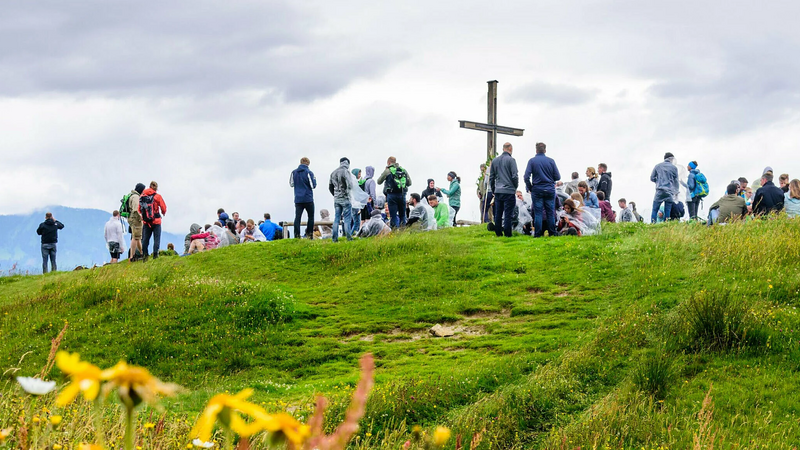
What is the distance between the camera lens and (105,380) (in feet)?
3.85

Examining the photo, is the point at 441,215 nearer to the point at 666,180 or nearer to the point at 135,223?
the point at 666,180

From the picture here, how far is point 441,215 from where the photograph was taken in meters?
25.0

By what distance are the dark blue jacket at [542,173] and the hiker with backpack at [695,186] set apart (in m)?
7.14

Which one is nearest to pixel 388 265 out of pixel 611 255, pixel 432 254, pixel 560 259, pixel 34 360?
pixel 432 254

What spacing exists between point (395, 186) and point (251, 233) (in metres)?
7.22

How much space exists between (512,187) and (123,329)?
10.1 meters

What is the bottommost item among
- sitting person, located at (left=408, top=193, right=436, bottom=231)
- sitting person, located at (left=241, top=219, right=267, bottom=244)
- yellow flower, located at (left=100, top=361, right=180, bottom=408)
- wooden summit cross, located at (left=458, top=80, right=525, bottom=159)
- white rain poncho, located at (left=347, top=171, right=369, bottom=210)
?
yellow flower, located at (left=100, top=361, right=180, bottom=408)

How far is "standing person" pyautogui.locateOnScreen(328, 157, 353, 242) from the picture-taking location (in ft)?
71.2

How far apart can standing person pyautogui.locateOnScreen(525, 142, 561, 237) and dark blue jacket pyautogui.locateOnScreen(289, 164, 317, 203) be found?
749cm

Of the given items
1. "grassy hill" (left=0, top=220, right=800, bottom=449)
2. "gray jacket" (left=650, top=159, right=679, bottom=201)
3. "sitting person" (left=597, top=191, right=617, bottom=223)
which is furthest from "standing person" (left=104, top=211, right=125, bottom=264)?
"gray jacket" (left=650, top=159, right=679, bottom=201)

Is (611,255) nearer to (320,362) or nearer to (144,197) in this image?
(320,362)

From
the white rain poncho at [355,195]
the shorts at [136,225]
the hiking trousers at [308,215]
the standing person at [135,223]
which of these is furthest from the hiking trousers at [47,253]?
the white rain poncho at [355,195]

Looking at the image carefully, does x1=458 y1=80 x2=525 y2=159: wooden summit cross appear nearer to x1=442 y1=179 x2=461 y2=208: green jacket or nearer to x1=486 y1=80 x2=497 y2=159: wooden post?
x1=486 y1=80 x2=497 y2=159: wooden post

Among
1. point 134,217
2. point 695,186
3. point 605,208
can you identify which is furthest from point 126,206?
point 695,186
